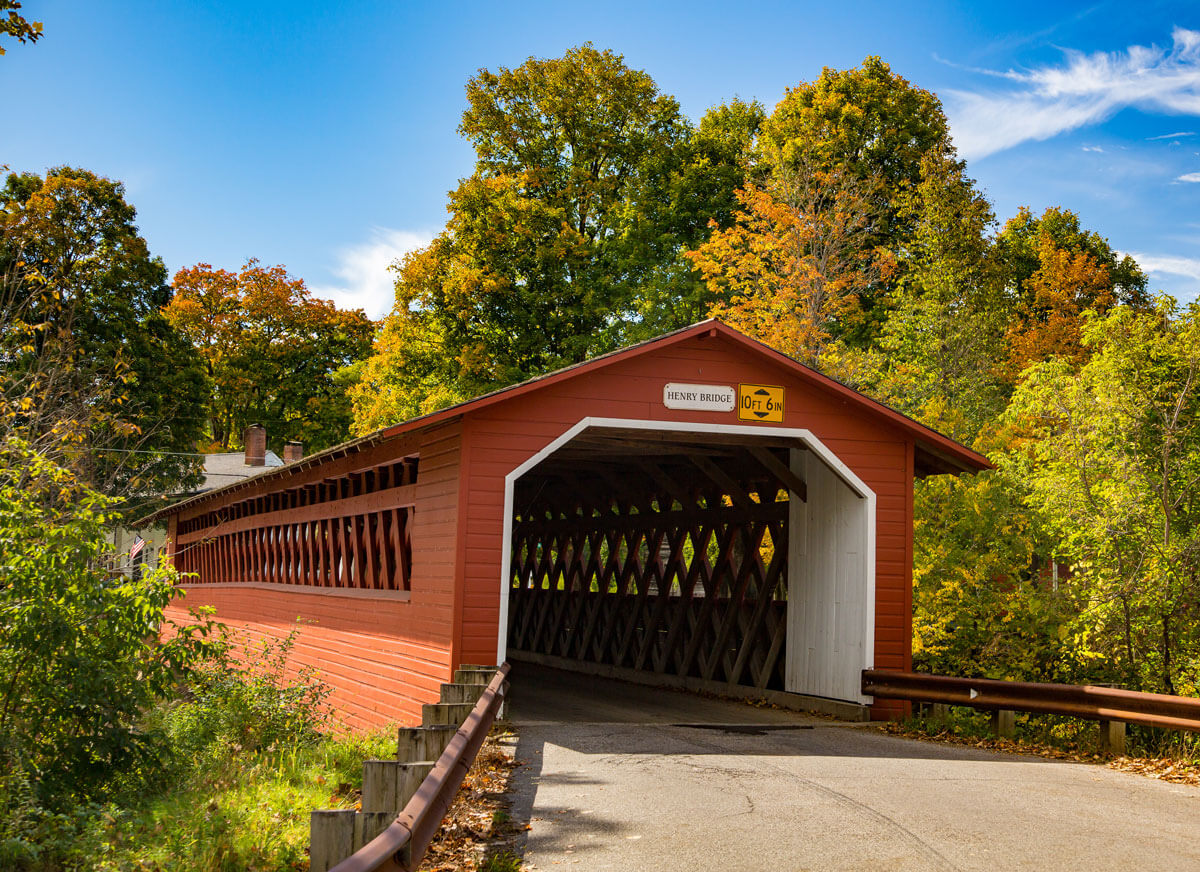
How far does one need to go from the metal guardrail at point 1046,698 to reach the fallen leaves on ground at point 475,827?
4599 mm

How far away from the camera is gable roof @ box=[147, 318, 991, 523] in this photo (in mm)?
10570

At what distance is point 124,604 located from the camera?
7625 mm

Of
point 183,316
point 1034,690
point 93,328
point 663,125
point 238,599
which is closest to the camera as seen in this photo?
point 1034,690

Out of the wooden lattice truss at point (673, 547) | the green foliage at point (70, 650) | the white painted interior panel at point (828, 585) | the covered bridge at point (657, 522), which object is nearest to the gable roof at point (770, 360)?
the covered bridge at point (657, 522)

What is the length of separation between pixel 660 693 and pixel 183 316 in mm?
32354

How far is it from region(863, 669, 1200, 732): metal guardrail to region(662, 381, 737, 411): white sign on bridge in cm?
304

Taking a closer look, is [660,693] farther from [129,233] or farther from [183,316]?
[183,316]

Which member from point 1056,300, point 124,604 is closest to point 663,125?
point 1056,300

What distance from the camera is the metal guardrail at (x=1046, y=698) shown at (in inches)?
336

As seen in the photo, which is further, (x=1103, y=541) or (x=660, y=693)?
(x=660, y=693)

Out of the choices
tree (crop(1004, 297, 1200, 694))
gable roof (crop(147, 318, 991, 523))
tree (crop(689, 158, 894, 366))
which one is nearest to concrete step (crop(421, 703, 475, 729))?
gable roof (crop(147, 318, 991, 523))

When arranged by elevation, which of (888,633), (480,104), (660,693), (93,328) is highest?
(480,104)

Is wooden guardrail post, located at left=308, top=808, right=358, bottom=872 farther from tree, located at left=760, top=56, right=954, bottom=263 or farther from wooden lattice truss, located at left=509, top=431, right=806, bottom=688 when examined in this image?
tree, located at left=760, top=56, right=954, bottom=263

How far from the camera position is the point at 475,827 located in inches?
233
